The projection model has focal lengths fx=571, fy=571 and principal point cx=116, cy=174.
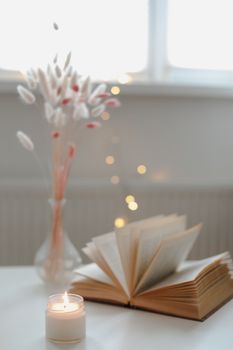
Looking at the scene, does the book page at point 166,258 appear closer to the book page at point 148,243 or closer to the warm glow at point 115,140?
the book page at point 148,243

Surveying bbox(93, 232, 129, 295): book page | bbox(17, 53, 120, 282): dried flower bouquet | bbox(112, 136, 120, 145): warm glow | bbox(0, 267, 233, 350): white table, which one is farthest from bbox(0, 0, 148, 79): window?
bbox(0, 267, 233, 350): white table

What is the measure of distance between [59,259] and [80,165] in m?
0.99

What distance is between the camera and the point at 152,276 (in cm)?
112

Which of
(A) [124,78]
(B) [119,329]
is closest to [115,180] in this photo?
(A) [124,78]

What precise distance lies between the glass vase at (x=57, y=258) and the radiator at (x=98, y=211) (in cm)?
84

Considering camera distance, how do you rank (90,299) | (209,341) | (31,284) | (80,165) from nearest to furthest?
(209,341) → (90,299) → (31,284) → (80,165)

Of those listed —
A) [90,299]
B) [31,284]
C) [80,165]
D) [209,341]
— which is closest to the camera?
[209,341]

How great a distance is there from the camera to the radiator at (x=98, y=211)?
2.11 metres

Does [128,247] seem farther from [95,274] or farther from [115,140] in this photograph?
[115,140]

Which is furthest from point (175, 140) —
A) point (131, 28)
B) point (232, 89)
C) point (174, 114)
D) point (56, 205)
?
point (56, 205)

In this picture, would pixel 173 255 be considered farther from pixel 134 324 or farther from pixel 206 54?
pixel 206 54

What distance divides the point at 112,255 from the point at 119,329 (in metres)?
0.21

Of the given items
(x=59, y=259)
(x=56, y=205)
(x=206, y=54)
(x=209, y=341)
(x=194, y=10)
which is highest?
(x=194, y=10)

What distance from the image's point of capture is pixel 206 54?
236 centimetres
